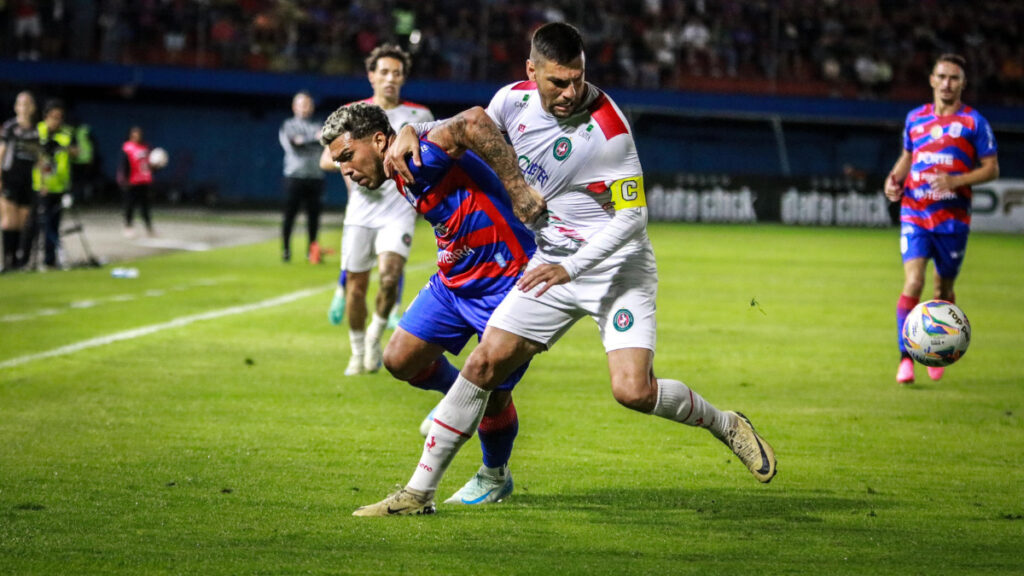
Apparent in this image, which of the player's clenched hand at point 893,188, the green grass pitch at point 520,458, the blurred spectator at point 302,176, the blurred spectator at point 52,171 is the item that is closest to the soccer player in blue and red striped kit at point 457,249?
the green grass pitch at point 520,458

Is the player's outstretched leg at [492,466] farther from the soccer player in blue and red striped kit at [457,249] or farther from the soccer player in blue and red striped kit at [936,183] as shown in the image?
the soccer player in blue and red striped kit at [936,183]

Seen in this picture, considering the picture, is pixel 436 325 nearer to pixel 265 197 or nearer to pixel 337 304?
pixel 337 304

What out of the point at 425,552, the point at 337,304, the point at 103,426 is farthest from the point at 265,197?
the point at 425,552

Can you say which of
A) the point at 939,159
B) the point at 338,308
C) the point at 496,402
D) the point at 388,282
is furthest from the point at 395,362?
the point at 338,308

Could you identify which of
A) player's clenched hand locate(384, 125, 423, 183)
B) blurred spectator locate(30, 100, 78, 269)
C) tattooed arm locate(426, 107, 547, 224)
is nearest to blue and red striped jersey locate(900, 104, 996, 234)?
tattooed arm locate(426, 107, 547, 224)

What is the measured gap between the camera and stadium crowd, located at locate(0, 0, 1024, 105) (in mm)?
37938

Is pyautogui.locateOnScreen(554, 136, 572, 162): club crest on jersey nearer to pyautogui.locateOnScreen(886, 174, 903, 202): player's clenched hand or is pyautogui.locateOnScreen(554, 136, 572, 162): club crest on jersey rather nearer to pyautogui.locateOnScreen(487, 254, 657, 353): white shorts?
pyautogui.locateOnScreen(487, 254, 657, 353): white shorts

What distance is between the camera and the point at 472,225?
6.05 meters

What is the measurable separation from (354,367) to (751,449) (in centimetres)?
464

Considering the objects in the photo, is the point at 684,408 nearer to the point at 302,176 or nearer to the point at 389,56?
the point at 389,56

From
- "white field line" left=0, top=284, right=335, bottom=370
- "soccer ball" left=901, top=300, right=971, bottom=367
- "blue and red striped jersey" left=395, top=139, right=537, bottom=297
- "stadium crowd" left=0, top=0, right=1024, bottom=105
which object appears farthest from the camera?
"stadium crowd" left=0, top=0, right=1024, bottom=105

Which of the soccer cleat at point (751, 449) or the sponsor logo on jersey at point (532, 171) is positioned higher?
the sponsor logo on jersey at point (532, 171)

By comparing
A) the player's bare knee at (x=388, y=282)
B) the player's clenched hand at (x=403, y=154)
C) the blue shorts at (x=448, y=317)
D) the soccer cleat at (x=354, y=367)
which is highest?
the player's clenched hand at (x=403, y=154)

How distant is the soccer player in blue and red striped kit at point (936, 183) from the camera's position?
10117 mm
